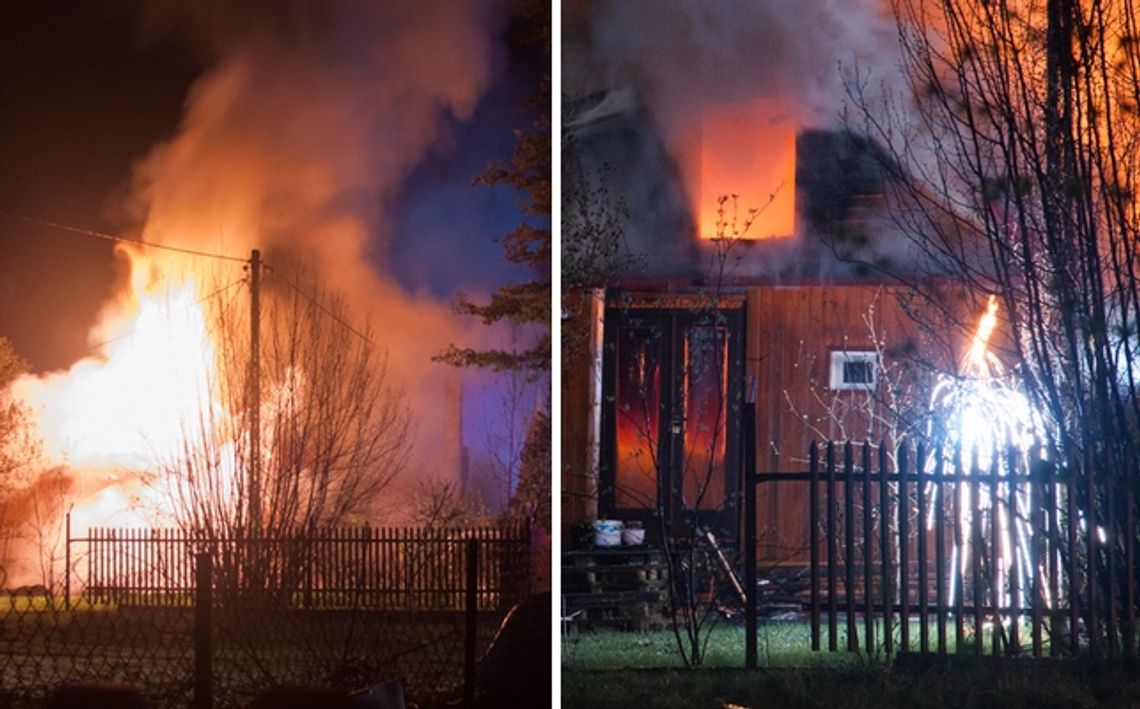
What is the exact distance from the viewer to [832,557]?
617cm

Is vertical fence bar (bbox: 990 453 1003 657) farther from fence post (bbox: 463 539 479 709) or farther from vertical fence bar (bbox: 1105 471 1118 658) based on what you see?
fence post (bbox: 463 539 479 709)

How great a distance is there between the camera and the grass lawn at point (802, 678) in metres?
6.04

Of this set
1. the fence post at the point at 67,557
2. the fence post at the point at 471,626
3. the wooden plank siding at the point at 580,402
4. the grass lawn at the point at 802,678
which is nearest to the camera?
the grass lawn at the point at 802,678

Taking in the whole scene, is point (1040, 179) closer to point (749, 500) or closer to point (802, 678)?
point (749, 500)

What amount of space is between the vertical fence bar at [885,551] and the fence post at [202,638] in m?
2.54

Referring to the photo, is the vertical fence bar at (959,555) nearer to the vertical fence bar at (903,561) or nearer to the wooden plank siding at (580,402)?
the vertical fence bar at (903,561)

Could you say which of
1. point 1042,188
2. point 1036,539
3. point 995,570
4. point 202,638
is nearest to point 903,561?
point 995,570

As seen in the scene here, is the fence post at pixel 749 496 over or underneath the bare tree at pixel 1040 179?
underneath

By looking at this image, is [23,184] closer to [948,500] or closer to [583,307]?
[583,307]

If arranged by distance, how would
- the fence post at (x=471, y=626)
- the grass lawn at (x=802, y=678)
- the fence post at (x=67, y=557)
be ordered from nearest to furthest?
the grass lawn at (x=802, y=678) → the fence post at (x=67, y=557) → the fence post at (x=471, y=626)

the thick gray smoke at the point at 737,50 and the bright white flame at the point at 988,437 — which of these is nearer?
the bright white flame at the point at 988,437

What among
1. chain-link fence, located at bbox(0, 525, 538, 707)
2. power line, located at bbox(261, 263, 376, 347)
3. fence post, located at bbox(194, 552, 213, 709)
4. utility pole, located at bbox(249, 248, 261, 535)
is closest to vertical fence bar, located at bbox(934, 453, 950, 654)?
chain-link fence, located at bbox(0, 525, 538, 707)

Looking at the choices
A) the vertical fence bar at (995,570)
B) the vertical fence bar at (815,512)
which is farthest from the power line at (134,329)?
the vertical fence bar at (995,570)

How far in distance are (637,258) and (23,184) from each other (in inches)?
94.4
